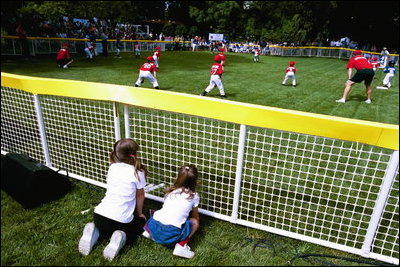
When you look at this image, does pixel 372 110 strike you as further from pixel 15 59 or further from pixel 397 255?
pixel 15 59

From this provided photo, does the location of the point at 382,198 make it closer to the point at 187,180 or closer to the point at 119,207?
the point at 187,180

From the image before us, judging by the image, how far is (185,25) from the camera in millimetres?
62094

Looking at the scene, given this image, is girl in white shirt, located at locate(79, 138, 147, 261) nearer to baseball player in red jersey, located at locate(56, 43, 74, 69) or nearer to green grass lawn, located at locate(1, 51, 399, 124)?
green grass lawn, located at locate(1, 51, 399, 124)

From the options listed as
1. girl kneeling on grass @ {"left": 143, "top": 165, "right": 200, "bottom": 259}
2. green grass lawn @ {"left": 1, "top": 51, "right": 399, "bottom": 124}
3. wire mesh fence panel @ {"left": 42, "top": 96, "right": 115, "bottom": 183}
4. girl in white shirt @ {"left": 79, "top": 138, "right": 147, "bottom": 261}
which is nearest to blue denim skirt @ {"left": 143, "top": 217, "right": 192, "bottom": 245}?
girl kneeling on grass @ {"left": 143, "top": 165, "right": 200, "bottom": 259}

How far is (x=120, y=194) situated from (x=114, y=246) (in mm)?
542

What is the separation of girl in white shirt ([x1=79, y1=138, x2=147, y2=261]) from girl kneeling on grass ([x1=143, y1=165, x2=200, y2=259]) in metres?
0.30

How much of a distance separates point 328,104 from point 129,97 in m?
9.83

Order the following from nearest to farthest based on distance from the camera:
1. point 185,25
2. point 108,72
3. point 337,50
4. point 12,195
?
point 12,195 → point 108,72 → point 337,50 → point 185,25

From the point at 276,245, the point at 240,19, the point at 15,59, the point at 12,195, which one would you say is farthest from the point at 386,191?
the point at 240,19

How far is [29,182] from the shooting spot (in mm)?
4000

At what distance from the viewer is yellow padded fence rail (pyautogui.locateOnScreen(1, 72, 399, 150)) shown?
2979 millimetres

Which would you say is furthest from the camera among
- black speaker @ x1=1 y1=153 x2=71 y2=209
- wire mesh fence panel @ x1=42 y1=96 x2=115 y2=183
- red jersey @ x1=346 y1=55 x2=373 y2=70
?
red jersey @ x1=346 y1=55 x2=373 y2=70

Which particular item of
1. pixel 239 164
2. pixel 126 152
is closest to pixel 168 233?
pixel 126 152

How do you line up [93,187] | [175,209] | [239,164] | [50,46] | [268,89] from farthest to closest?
[50,46] < [268,89] < [93,187] < [239,164] < [175,209]
